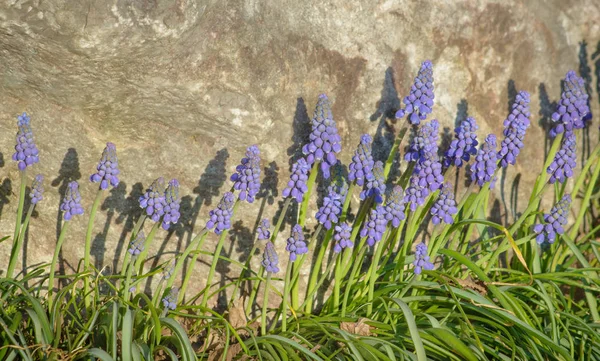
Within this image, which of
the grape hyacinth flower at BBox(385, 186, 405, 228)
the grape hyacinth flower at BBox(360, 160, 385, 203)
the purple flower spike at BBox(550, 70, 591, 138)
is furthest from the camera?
the purple flower spike at BBox(550, 70, 591, 138)

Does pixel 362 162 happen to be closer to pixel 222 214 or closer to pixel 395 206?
pixel 395 206

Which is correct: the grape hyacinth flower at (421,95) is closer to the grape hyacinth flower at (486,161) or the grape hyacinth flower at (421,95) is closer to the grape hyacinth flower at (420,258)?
the grape hyacinth flower at (486,161)

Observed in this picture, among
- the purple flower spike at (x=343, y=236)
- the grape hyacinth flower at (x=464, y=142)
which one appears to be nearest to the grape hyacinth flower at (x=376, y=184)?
the purple flower spike at (x=343, y=236)

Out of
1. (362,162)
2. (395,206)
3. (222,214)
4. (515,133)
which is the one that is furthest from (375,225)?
(515,133)

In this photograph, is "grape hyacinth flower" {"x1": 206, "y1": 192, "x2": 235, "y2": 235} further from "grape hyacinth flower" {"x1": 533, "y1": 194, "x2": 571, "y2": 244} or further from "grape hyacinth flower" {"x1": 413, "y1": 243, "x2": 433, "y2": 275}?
"grape hyacinth flower" {"x1": 533, "y1": 194, "x2": 571, "y2": 244}

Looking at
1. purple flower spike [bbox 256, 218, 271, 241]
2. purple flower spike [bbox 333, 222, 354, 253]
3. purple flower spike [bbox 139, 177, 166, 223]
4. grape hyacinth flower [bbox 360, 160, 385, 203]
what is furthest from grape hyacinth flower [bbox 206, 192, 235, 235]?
grape hyacinth flower [bbox 360, 160, 385, 203]

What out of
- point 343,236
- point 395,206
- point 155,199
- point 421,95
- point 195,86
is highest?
point 421,95

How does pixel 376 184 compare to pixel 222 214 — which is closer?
pixel 222 214
